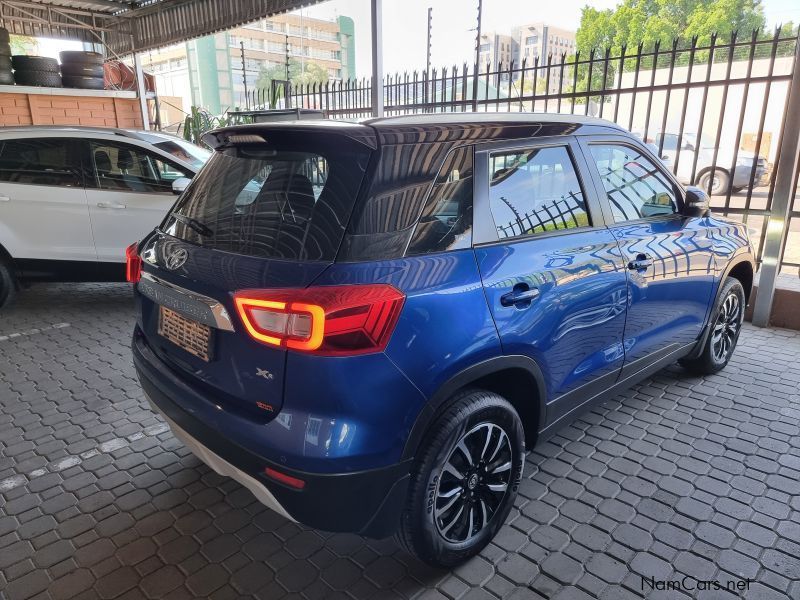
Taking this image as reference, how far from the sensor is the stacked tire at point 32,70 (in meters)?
Result: 10.2

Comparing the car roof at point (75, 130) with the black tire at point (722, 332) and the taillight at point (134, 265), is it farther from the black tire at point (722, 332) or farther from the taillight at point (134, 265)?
the black tire at point (722, 332)

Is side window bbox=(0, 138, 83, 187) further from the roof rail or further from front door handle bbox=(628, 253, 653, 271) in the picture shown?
front door handle bbox=(628, 253, 653, 271)

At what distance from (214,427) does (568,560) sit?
1.59 m

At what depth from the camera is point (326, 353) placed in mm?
1746

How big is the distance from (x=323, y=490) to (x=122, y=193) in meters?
4.75

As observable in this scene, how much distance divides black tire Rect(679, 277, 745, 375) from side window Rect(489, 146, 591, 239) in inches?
73.7

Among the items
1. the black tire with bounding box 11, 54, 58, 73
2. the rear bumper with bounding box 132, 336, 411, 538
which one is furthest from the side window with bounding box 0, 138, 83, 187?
the black tire with bounding box 11, 54, 58, 73

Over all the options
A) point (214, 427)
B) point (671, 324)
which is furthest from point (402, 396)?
point (671, 324)

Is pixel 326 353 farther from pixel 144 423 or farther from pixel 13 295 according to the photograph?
pixel 13 295

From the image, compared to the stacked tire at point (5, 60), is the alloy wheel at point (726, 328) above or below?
below

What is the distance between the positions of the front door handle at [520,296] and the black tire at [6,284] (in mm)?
5448

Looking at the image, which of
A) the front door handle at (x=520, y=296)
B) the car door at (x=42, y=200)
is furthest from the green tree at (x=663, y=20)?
the front door handle at (x=520, y=296)

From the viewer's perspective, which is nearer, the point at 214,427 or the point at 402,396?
the point at 402,396

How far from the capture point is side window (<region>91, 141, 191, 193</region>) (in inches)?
213
